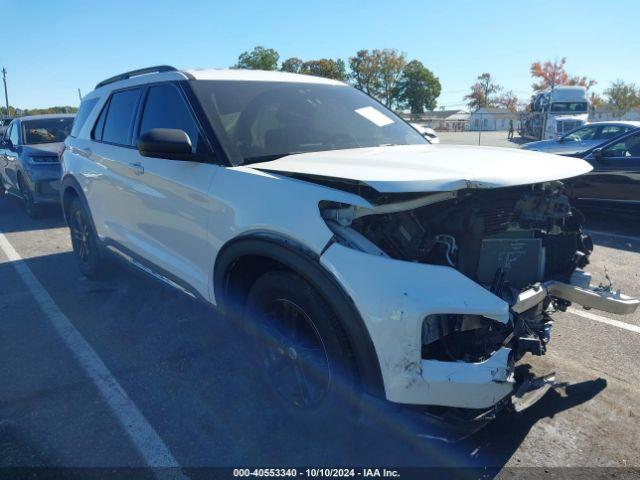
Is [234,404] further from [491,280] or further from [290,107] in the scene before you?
[290,107]

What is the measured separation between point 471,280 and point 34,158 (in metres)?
8.98

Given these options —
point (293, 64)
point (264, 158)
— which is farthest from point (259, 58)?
point (264, 158)

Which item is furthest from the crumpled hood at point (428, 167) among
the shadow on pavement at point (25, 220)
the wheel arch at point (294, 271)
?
the shadow on pavement at point (25, 220)

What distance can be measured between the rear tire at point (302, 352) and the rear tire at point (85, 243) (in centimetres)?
283

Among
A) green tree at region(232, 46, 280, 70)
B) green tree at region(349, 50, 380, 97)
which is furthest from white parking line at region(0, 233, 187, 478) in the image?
green tree at region(349, 50, 380, 97)

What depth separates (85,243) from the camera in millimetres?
5367

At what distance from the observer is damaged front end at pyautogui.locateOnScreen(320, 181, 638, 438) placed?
2111 mm

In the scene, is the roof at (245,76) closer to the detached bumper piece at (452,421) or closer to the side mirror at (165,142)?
the side mirror at (165,142)

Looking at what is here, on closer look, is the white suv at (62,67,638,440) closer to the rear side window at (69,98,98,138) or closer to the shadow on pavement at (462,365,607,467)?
the shadow on pavement at (462,365,607,467)

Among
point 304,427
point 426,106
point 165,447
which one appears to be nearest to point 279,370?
point 304,427

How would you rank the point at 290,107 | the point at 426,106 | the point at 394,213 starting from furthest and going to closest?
the point at 426,106 < the point at 290,107 < the point at 394,213

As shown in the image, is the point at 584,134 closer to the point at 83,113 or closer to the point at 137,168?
the point at 83,113

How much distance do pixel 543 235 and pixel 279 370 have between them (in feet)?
5.95

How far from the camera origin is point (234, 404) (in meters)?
3.12
